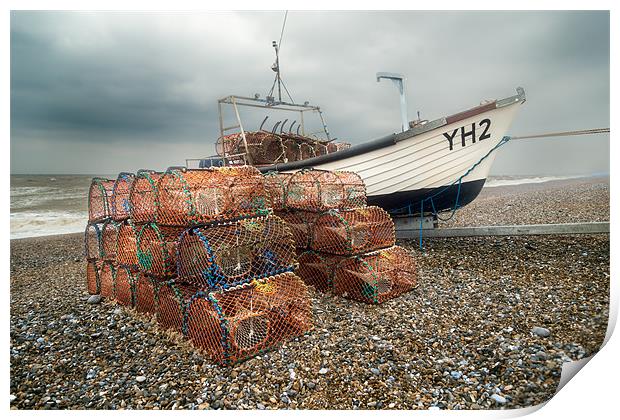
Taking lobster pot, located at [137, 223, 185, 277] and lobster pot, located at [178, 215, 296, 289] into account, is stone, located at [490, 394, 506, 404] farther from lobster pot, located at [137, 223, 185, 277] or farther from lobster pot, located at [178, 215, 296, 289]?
lobster pot, located at [137, 223, 185, 277]

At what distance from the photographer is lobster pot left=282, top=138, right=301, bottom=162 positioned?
7617 mm

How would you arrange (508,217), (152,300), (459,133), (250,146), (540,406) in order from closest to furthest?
(540,406) → (152,300) → (459,133) → (250,146) → (508,217)

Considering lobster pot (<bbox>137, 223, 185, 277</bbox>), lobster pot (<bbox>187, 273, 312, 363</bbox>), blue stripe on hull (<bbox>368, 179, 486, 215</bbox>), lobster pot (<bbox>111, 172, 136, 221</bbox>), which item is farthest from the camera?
blue stripe on hull (<bbox>368, 179, 486, 215</bbox>)

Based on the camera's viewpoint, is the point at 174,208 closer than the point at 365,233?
Yes

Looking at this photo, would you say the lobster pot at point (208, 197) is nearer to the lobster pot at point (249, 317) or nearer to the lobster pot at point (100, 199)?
the lobster pot at point (249, 317)

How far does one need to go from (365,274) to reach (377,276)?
150mm

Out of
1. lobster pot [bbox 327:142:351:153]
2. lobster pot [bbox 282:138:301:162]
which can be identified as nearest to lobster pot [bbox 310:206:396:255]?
lobster pot [bbox 282:138:301:162]

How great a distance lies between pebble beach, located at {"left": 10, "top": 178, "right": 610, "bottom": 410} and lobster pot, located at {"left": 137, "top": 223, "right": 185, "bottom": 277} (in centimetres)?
65

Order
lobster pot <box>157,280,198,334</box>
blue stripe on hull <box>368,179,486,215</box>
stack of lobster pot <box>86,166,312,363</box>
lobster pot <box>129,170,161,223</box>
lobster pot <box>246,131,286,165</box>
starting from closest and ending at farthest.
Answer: stack of lobster pot <box>86,166,312,363</box> < lobster pot <box>157,280,198,334</box> < lobster pot <box>129,170,161,223</box> < blue stripe on hull <box>368,179,486,215</box> < lobster pot <box>246,131,286,165</box>

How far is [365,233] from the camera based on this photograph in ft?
15.2

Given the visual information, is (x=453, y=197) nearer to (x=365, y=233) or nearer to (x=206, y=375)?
(x=365, y=233)

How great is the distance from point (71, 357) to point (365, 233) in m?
3.28

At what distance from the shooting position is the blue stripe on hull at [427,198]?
20.5 ft
